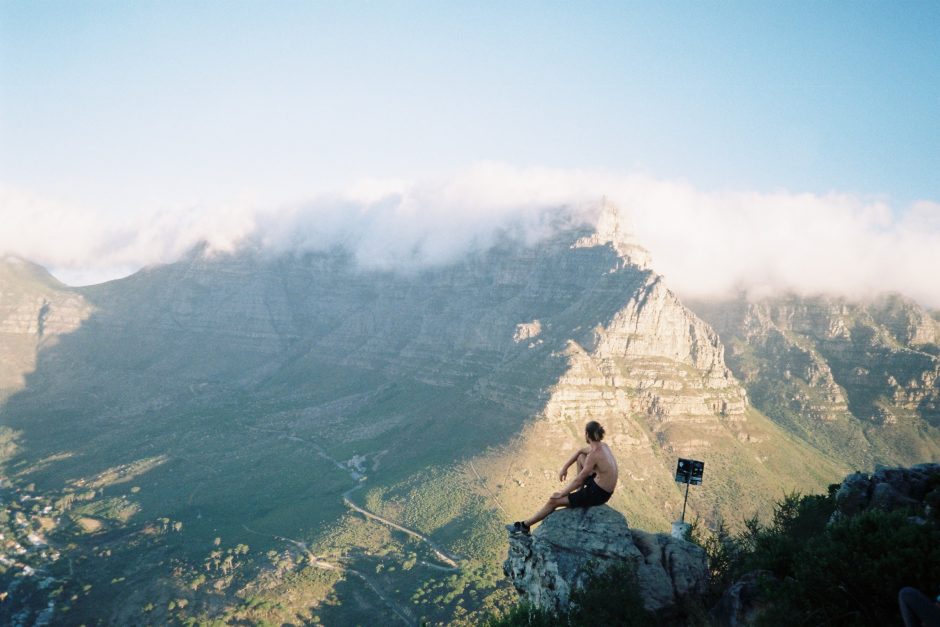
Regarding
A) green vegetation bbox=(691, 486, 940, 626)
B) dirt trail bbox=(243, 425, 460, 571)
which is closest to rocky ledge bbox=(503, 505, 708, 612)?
green vegetation bbox=(691, 486, 940, 626)

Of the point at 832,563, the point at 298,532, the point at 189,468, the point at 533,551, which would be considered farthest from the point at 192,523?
the point at 832,563

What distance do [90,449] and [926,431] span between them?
254 metres

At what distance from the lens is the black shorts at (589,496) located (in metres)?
23.3

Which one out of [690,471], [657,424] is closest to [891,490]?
[690,471]

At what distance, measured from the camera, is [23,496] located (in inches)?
5423

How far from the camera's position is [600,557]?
22.6 metres

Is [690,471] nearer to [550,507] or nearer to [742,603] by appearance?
[742,603]

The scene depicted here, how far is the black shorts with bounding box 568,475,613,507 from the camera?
23.3m

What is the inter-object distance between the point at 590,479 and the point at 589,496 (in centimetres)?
79

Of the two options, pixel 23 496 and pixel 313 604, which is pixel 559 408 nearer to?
pixel 313 604

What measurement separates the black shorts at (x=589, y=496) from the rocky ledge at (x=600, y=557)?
1.99ft

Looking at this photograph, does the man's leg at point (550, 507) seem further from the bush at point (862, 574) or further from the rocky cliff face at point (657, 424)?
the rocky cliff face at point (657, 424)

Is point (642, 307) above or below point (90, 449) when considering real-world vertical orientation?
above

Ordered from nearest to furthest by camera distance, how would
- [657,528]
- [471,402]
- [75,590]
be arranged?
[75,590] < [657,528] < [471,402]
